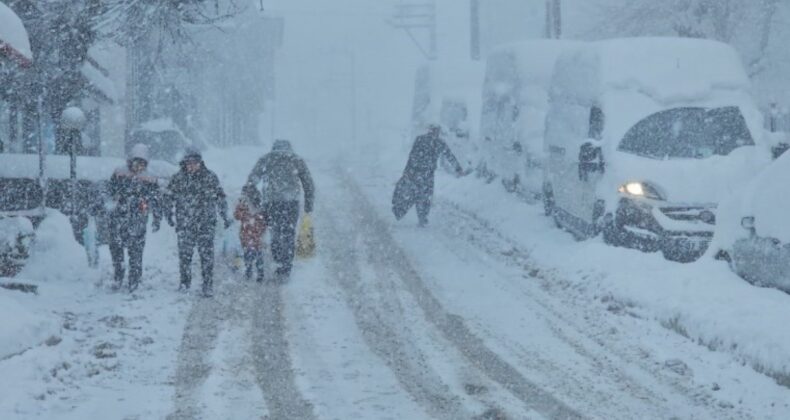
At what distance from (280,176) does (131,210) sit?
2023 mm

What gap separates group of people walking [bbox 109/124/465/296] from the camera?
1129 centimetres

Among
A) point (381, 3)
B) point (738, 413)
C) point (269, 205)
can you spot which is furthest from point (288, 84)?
point (738, 413)

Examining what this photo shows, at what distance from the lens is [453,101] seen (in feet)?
93.3

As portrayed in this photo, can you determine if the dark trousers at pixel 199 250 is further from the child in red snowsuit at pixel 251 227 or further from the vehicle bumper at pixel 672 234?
the vehicle bumper at pixel 672 234

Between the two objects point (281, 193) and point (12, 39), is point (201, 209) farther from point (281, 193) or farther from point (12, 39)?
point (12, 39)

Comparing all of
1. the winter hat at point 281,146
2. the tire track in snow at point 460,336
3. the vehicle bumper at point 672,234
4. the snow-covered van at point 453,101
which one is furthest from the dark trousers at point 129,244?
the snow-covered van at point 453,101

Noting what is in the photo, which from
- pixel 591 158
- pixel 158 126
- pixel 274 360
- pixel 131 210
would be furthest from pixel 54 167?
pixel 158 126

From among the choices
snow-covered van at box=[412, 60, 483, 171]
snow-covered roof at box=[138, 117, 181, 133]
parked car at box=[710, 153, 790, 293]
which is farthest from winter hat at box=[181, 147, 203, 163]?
snow-covered roof at box=[138, 117, 181, 133]

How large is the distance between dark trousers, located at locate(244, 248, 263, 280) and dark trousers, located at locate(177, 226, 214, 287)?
1.01 metres

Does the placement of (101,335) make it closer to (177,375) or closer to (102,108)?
Result: (177,375)

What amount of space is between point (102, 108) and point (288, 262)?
54.1 ft

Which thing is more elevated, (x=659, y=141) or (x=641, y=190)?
(x=659, y=141)

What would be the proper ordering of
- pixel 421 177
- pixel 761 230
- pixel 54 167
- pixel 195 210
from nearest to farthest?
pixel 761 230
pixel 195 210
pixel 54 167
pixel 421 177

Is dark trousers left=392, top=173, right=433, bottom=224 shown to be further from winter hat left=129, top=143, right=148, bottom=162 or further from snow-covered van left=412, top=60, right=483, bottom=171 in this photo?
snow-covered van left=412, top=60, right=483, bottom=171
